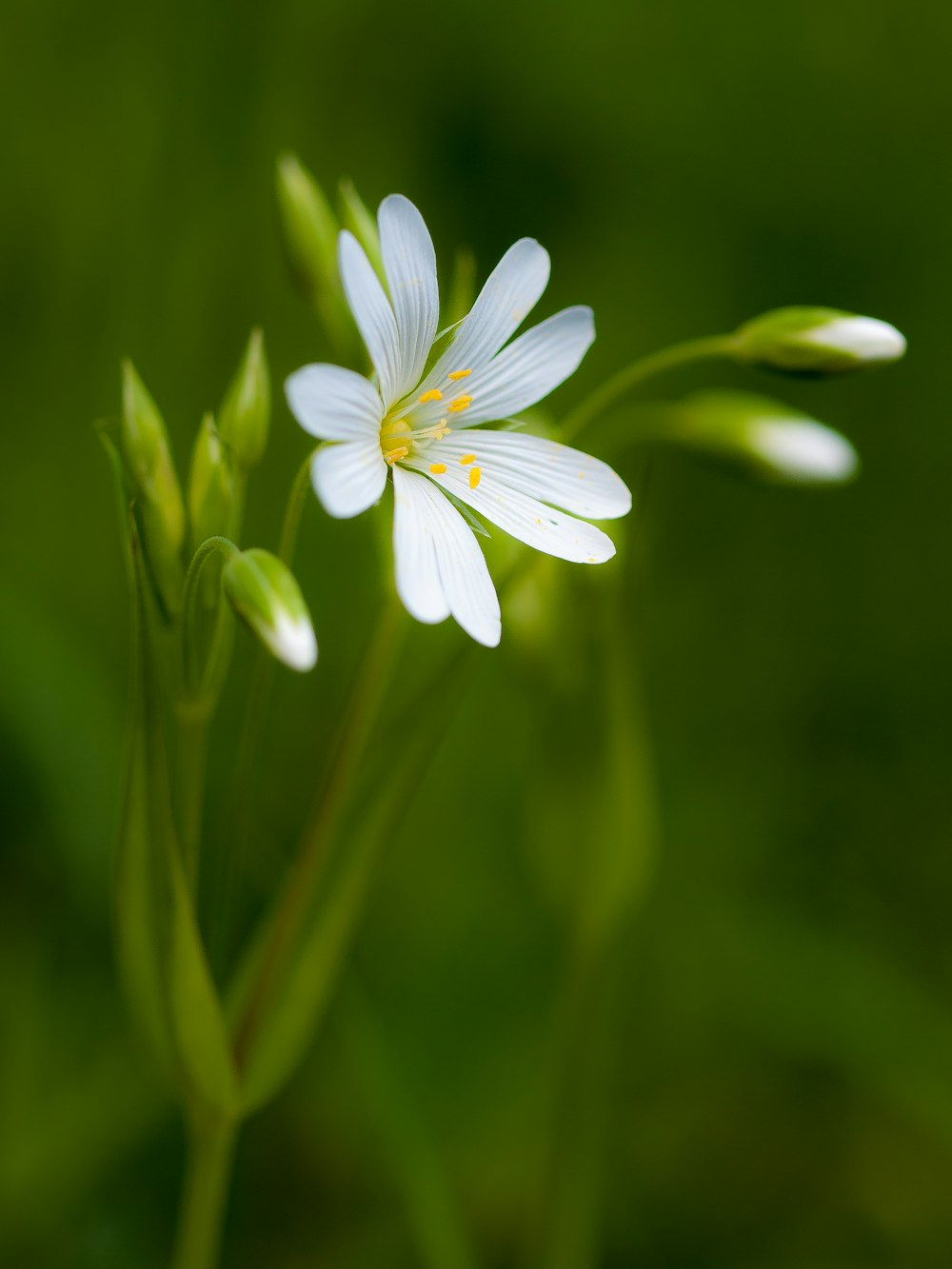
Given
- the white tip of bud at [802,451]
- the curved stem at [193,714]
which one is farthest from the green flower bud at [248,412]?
the white tip of bud at [802,451]

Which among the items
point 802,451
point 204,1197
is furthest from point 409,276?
point 204,1197

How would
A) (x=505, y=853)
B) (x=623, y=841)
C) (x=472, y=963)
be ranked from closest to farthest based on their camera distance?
(x=623, y=841), (x=472, y=963), (x=505, y=853)

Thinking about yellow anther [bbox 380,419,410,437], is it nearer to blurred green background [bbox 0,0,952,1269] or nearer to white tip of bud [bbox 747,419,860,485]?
blurred green background [bbox 0,0,952,1269]

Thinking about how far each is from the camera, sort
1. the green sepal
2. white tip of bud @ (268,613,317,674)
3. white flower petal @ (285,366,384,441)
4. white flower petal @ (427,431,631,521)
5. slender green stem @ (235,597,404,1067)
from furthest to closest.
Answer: slender green stem @ (235,597,404,1067)
white flower petal @ (427,431,631,521)
the green sepal
white tip of bud @ (268,613,317,674)
white flower petal @ (285,366,384,441)

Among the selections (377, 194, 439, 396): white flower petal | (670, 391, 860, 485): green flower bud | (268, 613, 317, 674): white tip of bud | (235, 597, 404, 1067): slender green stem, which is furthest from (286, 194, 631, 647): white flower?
(670, 391, 860, 485): green flower bud

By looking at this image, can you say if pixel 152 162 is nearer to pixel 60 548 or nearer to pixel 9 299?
pixel 9 299

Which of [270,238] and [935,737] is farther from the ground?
[270,238]

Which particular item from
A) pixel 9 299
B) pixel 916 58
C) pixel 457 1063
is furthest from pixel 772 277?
pixel 457 1063
